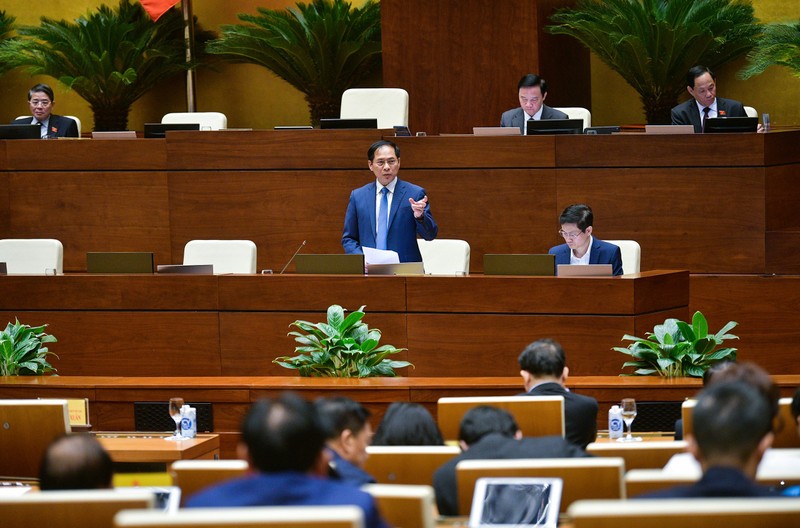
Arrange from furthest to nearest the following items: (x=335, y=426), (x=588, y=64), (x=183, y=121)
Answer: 1. (x=588, y=64)
2. (x=183, y=121)
3. (x=335, y=426)

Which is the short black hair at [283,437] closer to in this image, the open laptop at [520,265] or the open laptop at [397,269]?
the open laptop at [520,265]

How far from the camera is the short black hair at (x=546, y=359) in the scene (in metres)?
4.77

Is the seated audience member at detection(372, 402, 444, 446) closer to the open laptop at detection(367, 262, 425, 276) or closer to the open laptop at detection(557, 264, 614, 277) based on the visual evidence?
the open laptop at detection(557, 264, 614, 277)

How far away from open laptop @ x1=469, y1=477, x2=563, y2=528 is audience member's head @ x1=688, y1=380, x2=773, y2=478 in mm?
705

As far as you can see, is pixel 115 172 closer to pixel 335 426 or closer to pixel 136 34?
pixel 136 34

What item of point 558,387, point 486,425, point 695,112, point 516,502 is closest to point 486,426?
point 486,425

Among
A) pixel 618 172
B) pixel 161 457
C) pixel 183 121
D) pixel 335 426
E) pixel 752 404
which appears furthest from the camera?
pixel 183 121

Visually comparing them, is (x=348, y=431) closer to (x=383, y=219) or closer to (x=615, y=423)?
(x=615, y=423)

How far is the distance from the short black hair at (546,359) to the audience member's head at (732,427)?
6.53ft

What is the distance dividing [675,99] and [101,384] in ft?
21.0

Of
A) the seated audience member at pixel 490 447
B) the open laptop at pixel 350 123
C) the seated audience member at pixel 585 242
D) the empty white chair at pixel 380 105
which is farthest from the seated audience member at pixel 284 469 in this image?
the empty white chair at pixel 380 105

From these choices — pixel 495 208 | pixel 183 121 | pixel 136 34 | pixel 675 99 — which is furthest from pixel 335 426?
pixel 136 34

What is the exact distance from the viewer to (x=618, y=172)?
8.64 meters

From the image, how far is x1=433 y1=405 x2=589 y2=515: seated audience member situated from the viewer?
3.79 m
